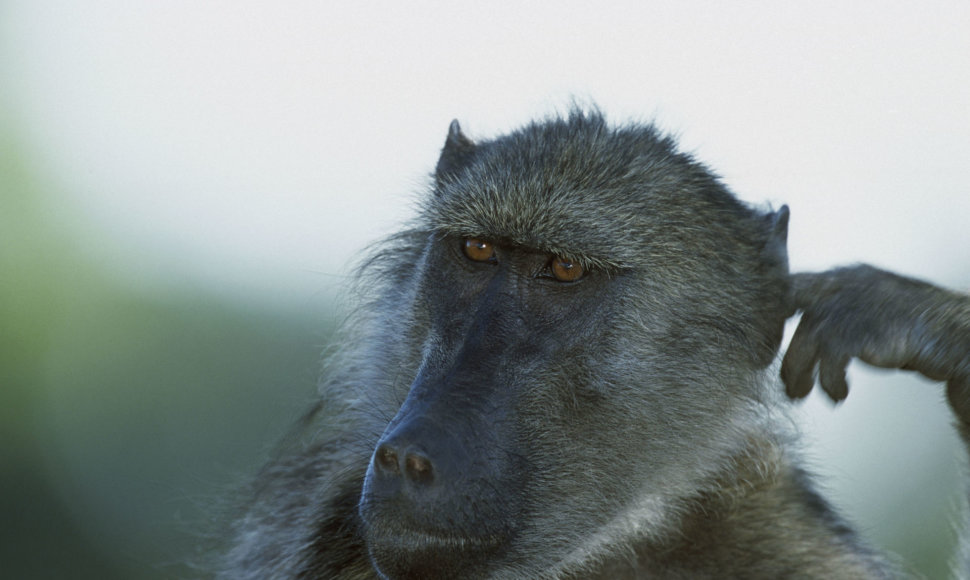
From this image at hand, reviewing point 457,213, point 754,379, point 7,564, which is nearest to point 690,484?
point 754,379

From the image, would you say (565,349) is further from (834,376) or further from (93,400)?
(93,400)

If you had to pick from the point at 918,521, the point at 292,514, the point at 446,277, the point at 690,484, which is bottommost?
the point at 918,521

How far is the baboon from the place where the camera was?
10.7 feet

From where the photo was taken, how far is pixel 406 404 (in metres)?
3.40

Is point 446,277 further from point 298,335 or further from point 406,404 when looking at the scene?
point 298,335

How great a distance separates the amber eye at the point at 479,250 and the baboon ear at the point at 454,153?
21.7 inches

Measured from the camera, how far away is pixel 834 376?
11.0 ft

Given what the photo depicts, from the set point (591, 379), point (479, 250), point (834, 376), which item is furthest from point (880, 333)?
point (479, 250)

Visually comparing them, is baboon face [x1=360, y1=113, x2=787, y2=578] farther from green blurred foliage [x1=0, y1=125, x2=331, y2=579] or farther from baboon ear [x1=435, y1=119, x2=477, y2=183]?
green blurred foliage [x1=0, y1=125, x2=331, y2=579]

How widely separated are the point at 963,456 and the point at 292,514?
238 cm

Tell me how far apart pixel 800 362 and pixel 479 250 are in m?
1.14

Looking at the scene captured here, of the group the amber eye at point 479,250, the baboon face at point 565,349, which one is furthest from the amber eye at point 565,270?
the amber eye at point 479,250

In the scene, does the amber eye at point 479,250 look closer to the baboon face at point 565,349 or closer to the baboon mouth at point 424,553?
the baboon face at point 565,349

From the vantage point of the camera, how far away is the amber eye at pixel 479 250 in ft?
12.8
